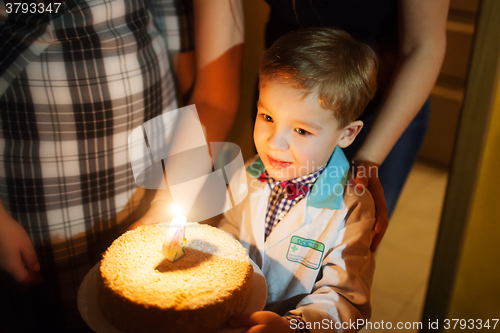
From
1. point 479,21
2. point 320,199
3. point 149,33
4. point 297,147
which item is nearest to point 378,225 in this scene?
point 320,199

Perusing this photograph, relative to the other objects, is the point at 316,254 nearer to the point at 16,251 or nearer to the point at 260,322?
the point at 260,322

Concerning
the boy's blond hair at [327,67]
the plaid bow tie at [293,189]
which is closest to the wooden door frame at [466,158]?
the boy's blond hair at [327,67]

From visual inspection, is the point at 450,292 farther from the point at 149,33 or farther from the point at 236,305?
the point at 149,33

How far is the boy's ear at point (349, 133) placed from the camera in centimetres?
56

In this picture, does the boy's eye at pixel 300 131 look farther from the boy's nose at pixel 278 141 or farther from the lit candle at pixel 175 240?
the lit candle at pixel 175 240

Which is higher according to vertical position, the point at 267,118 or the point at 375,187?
the point at 267,118

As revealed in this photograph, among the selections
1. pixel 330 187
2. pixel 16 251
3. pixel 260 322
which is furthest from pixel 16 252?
pixel 330 187

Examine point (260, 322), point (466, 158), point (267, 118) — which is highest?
point (267, 118)

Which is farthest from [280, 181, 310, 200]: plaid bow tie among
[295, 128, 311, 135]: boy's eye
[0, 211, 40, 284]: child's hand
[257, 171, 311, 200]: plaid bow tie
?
[0, 211, 40, 284]: child's hand

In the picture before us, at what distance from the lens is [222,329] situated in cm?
45

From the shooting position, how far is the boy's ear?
56cm

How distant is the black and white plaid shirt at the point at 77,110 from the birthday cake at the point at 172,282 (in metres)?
0.07

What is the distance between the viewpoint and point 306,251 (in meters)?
0.58

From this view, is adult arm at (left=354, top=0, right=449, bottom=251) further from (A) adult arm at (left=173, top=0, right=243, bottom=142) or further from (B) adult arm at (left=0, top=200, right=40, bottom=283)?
(B) adult arm at (left=0, top=200, right=40, bottom=283)
